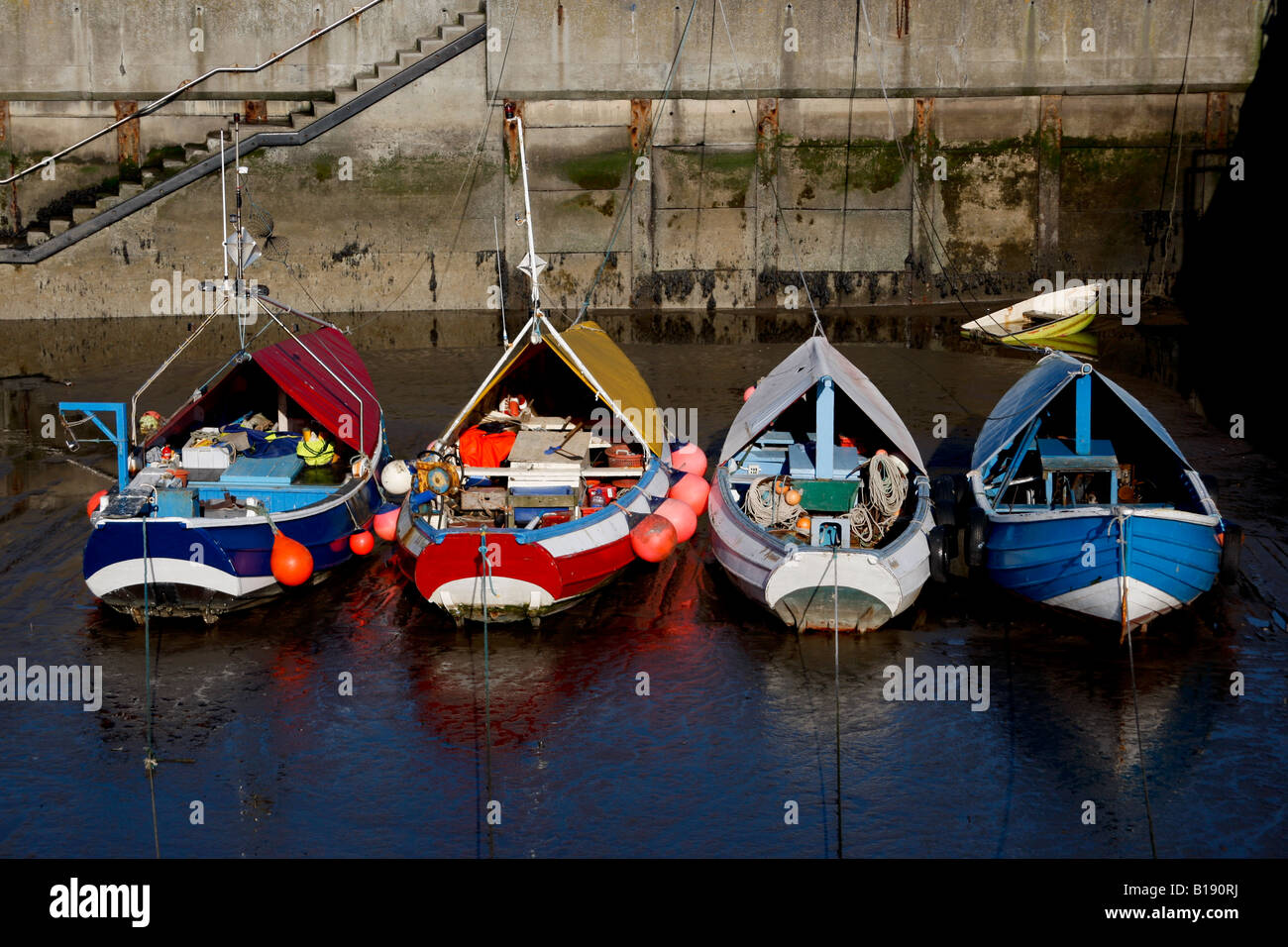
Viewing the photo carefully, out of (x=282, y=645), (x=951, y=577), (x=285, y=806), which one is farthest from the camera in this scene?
(x=951, y=577)

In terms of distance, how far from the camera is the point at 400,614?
747 inches

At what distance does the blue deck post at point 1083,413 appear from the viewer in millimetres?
19609

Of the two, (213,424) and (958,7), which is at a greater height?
(958,7)

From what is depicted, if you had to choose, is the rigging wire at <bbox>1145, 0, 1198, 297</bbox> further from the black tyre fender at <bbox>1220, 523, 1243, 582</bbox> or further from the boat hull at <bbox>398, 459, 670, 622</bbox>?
the boat hull at <bbox>398, 459, 670, 622</bbox>

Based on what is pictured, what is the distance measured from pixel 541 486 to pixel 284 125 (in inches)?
791

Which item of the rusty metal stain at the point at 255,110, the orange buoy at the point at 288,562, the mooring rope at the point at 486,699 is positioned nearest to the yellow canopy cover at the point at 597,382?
the orange buoy at the point at 288,562

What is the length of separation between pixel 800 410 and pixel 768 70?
16918 millimetres

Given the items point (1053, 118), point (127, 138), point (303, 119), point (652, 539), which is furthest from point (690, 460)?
point (127, 138)

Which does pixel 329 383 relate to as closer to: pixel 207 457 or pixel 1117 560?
pixel 207 457

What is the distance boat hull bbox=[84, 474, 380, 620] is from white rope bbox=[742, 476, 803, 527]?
5.78 metres

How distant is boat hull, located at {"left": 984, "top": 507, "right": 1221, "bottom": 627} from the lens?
55.9 feet

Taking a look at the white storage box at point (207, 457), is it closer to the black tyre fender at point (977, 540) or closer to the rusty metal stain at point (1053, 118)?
the black tyre fender at point (977, 540)
